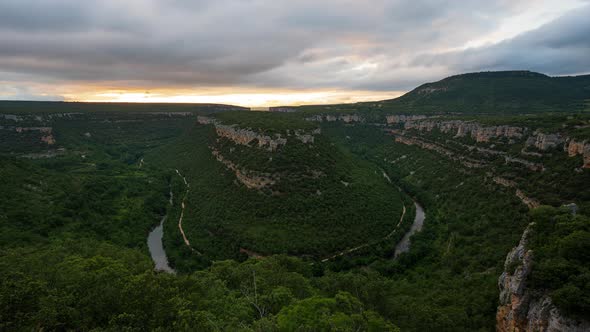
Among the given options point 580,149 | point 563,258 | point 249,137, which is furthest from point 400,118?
point 563,258

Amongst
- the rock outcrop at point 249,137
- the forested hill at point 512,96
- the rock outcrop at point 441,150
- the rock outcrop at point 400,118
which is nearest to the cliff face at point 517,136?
the rock outcrop at point 441,150

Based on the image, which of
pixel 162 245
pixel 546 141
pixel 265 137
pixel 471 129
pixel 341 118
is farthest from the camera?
pixel 341 118

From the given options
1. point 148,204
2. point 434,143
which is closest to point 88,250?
point 148,204

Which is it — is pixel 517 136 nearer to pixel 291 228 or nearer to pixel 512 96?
pixel 291 228

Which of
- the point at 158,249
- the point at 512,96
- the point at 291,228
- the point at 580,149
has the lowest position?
the point at 158,249

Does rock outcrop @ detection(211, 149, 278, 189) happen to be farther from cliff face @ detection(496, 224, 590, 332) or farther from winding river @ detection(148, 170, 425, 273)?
cliff face @ detection(496, 224, 590, 332)

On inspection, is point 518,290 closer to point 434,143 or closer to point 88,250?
point 88,250

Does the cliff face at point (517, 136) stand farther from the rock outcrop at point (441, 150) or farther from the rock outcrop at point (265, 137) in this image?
the rock outcrop at point (265, 137)
